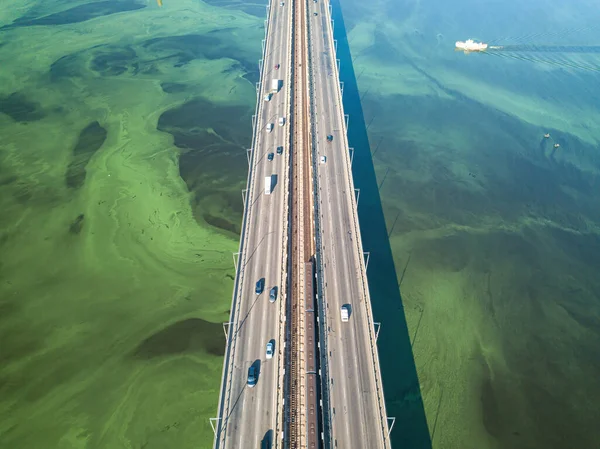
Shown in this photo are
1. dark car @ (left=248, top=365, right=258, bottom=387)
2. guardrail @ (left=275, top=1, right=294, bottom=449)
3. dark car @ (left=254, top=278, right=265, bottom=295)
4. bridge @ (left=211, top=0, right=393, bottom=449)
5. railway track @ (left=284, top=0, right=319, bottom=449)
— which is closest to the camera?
guardrail @ (left=275, top=1, right=294, bottom=449)

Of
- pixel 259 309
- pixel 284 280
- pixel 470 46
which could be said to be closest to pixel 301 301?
pixel 284 280

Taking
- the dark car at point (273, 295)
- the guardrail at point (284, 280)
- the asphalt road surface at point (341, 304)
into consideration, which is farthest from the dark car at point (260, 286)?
the asphalt road surface at point (341, 304)

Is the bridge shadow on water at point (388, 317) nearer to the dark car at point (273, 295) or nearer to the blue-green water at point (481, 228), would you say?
the blue-green water at point (481, 228)

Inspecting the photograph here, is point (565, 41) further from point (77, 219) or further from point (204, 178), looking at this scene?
point (77, 219)

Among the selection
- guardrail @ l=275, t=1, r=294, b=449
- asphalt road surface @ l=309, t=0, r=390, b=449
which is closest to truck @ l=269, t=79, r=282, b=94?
guardrail @ l=275, t=1, r=294, b=449

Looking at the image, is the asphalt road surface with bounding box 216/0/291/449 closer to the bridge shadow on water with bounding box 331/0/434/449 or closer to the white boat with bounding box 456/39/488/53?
the bridge shadow on water with bounding box 331/0/434/449

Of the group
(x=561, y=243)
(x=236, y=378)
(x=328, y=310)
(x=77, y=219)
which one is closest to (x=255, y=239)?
(x=328, y=310)

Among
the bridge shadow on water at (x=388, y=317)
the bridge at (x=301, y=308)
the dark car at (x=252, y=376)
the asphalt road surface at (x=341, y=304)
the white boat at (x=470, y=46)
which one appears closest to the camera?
the asphalt road surface at (x=341, y=304)
